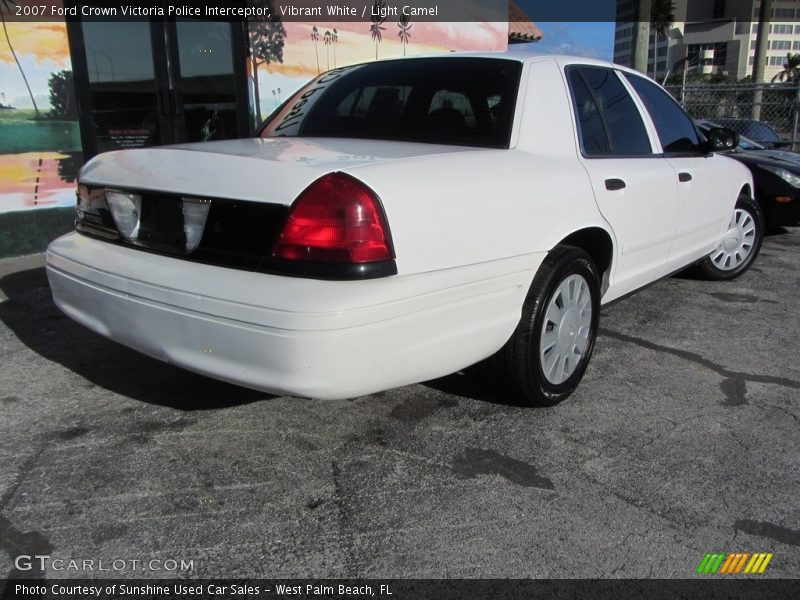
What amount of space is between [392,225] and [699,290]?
13.1ft

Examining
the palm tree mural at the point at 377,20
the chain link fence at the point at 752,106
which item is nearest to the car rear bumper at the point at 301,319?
the palm tree mural at the point at 377,20

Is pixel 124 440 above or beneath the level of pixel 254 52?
beneath

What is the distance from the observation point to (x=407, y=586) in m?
2.01

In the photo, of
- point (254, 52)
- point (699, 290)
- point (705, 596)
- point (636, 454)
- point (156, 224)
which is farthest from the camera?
point (254, 52)

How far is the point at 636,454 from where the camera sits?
9.10 ft

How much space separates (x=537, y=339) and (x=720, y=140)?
251cm

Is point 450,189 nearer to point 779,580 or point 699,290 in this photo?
point 779,580

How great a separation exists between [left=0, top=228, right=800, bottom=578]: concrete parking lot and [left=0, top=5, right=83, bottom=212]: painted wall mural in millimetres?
3060

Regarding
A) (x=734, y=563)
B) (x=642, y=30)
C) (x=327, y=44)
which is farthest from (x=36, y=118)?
(x=642, y=30)

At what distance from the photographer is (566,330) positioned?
3133mm

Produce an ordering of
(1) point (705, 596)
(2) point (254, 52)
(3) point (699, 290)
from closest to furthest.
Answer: (1) point (705, 596) < (3) point (699, 290) < (2) point (254, 52)

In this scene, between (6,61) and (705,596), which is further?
(6,61)

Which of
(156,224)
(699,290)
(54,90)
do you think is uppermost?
(54,90)

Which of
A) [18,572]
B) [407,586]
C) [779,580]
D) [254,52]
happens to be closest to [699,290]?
[779,580]
